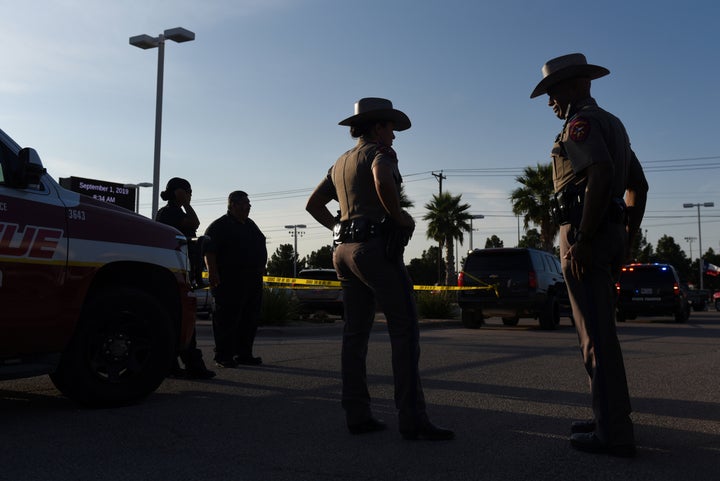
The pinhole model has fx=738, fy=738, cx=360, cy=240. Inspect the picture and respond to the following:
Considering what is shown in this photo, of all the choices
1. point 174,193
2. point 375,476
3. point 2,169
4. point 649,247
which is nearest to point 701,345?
point 174,193

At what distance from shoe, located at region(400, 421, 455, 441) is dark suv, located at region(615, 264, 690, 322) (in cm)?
1774

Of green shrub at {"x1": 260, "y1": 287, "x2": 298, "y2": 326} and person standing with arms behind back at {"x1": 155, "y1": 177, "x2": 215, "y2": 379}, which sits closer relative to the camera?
person standing with arms behind back at {"x1": 155, "y1": 177, "x2": 215, "y2": 379}

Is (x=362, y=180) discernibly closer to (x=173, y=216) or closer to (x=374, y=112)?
(x=374, y=112)

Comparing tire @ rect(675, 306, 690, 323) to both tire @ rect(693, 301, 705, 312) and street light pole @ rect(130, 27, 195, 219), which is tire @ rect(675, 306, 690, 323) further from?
tire @ rect(693, 301, 705, 312)

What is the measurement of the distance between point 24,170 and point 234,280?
349 centimetres

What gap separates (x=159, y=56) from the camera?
19.3 m

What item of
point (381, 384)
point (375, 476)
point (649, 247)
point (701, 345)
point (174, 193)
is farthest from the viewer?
point (649, 247)

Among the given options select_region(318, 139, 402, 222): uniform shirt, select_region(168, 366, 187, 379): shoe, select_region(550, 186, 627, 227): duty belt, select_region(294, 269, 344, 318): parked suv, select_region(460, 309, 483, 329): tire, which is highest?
select_region(318, 139, 402, 222): uniform shirt

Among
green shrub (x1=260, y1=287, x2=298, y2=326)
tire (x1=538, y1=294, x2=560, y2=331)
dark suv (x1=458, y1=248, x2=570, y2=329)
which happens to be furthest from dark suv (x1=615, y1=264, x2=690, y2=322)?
green shrub (x1=260, y1=287, x2=298, y2=326)

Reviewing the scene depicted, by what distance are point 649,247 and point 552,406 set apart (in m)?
93.3

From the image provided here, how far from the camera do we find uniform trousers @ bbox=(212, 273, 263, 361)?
7805mm

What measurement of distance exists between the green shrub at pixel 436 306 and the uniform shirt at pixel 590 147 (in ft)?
52.9

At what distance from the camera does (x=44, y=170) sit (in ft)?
15.5

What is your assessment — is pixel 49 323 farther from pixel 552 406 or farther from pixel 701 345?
pixel 701 345
